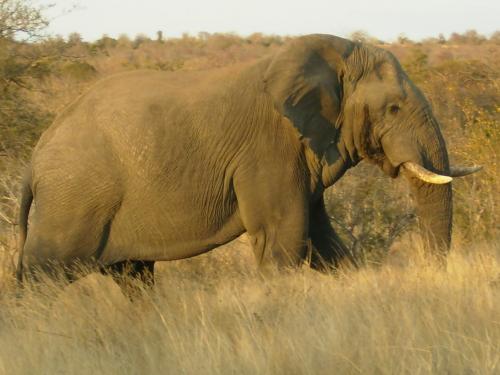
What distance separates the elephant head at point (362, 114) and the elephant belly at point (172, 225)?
79cm

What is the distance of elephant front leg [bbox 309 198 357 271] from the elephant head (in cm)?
62

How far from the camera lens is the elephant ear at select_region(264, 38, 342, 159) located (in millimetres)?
7176

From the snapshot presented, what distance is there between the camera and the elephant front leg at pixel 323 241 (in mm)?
7816

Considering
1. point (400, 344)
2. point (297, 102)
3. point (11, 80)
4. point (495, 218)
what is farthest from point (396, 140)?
point (11, 80)

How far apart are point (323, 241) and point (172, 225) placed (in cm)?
126

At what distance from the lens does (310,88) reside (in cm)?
724

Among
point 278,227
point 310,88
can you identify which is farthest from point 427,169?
point 278,227

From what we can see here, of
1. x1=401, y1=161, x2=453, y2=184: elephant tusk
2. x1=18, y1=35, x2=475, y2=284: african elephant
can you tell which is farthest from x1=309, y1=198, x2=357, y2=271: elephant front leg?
x1=401, y1=161, x2=453, y2=184: elephant tusk

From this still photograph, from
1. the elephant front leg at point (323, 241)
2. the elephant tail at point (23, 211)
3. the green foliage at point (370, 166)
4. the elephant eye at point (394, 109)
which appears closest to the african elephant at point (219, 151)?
the elephant eye at point (394, 109)

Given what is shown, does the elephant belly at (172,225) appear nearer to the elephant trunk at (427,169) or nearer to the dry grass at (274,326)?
the dry grass at (274,326)

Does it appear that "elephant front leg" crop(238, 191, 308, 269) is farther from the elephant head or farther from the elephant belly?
the elephant head

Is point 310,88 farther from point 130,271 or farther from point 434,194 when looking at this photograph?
point 130,271

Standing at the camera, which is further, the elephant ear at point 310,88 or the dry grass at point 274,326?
the elephant ear at point 310,88

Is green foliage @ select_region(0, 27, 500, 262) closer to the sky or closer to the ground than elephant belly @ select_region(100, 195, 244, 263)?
closer to the ground
